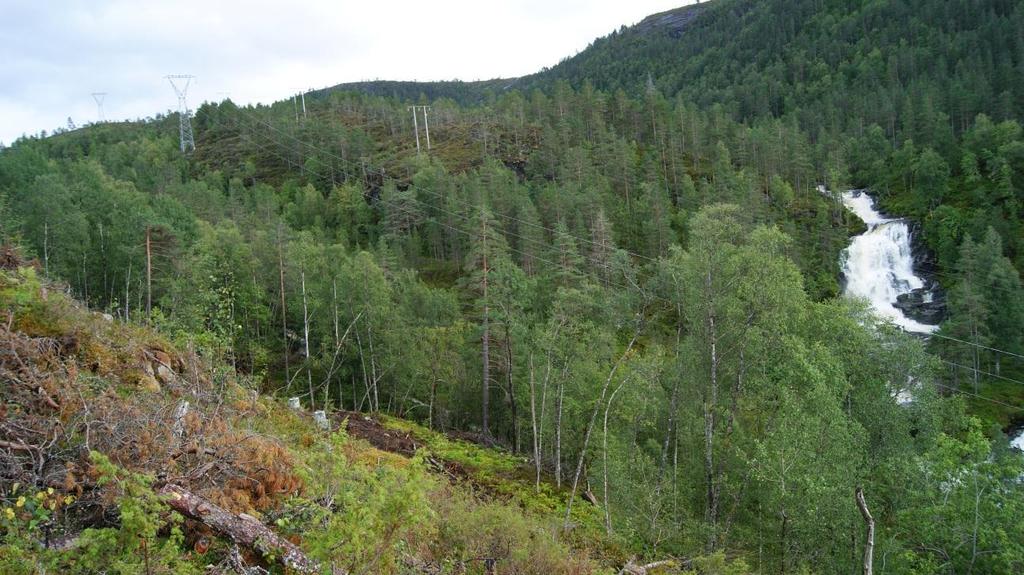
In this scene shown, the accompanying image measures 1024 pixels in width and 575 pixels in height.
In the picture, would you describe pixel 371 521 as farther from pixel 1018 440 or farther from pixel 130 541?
pixel 1018 440

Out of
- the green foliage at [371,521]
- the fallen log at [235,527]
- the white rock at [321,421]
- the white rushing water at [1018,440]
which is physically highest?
the green foliage at [371,521]

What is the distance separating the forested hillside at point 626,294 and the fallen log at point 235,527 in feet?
2.53

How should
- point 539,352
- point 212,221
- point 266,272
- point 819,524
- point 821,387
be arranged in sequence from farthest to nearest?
point 212,221 < point 266,272 < point 539,352 < point 821,387 < point 819,524

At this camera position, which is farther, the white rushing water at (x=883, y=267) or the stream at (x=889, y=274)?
the white rushing water at (x=883, y=267)

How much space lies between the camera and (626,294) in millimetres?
35281

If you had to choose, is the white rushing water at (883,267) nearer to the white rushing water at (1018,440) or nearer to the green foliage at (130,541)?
the white rushing water at (1018,440)

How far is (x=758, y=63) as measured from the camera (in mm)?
168000

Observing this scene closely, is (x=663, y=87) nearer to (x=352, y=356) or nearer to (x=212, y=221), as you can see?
(x=212, y=221)

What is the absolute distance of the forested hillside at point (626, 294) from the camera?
1683cm

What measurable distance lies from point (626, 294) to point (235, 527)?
30.7 m

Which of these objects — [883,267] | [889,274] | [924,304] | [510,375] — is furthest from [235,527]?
[883,267]

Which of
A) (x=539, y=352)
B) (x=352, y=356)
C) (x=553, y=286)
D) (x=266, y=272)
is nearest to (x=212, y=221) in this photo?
(x=266, y=272)

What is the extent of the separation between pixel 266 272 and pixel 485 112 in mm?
61171

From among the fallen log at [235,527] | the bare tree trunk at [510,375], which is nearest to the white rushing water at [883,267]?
the bare tree trunk at [510,375]
